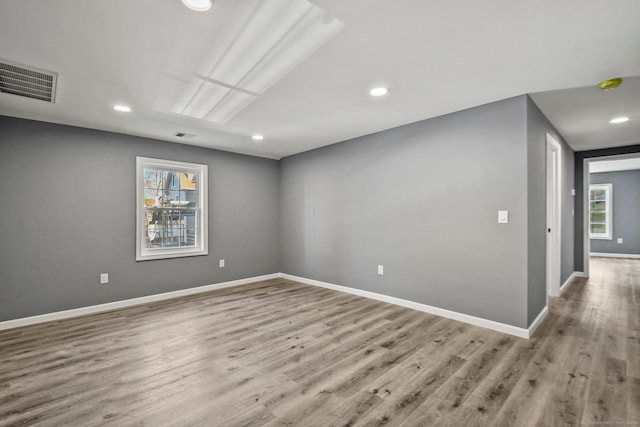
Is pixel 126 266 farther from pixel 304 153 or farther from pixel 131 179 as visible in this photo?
pixel 304 153

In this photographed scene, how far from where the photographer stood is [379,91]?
9.03 ft

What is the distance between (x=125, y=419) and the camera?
5.66ft

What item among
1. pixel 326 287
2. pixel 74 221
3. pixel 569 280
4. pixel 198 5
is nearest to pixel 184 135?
pixel 74 221

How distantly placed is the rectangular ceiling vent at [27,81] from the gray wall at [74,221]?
930 mm

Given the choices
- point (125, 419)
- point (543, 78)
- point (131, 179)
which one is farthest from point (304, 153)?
point (125, 419)

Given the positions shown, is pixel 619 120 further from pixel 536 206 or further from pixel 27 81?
pixel 27 81

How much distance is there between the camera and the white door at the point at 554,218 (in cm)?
400

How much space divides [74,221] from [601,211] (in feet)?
39.4

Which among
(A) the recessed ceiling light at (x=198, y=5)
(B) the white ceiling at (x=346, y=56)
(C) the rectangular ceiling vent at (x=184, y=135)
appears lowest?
(C) the rectangular ceiling vent at (x=184, y=135)

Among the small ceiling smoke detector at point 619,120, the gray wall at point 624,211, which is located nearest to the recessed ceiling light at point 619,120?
the small ceiling smoke detector at point 619,120

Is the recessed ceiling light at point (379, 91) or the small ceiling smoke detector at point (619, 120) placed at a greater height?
the recessed ceiling light at point (379, 91)

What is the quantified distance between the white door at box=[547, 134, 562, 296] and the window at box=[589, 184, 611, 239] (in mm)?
5838

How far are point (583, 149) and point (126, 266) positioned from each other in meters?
7.80

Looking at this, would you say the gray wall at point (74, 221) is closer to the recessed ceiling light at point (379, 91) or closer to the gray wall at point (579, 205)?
the recessed ceiling light at point (379, 91)
